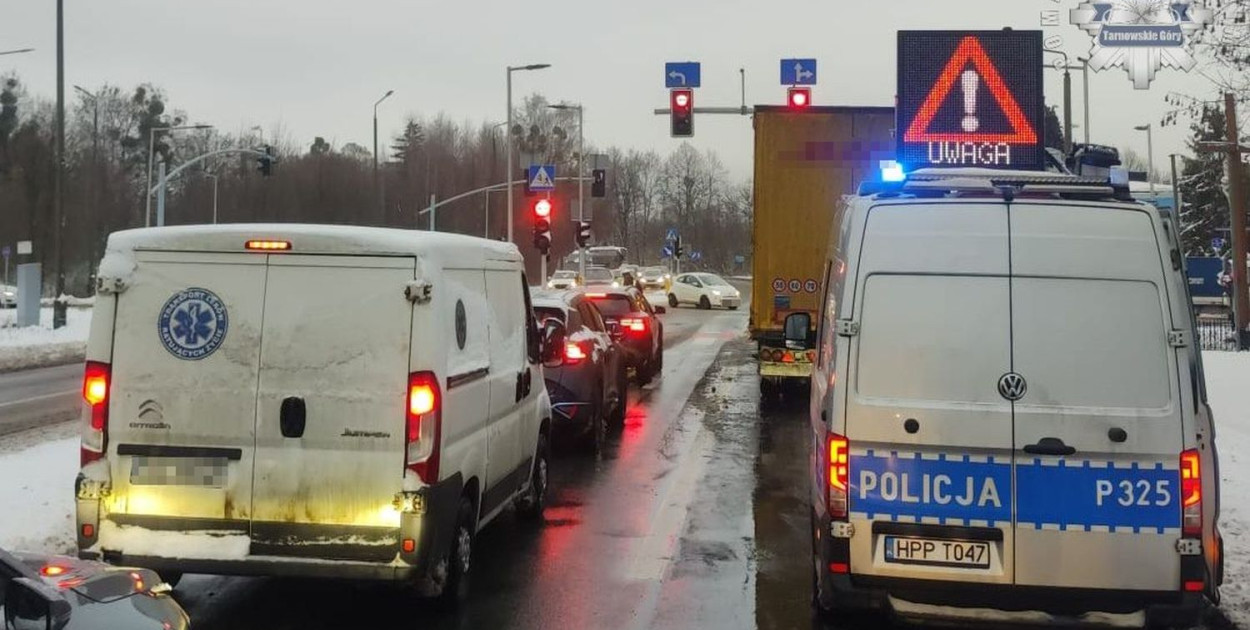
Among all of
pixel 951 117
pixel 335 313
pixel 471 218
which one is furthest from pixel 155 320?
pixel 471 218

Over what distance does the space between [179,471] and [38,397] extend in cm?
1365

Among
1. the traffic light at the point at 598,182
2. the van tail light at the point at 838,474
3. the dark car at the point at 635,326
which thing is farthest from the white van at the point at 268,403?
the traffic light at the point at 598,182

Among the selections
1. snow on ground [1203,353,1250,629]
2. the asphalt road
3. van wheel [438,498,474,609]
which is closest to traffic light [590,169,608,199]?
the asphalt road

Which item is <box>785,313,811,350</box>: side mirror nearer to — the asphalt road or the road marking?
the asphalt road

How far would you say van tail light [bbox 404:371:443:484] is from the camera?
17.2ft

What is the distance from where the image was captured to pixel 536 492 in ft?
26.7

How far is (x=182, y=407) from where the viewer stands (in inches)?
210

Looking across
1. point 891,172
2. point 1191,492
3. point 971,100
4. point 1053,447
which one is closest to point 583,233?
point 971,100

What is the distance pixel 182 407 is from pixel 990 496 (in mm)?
3847

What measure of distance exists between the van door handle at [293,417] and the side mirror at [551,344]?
3129mm

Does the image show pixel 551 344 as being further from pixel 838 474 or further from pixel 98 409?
pixel 838 474

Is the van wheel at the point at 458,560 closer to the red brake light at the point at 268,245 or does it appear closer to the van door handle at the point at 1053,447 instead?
the red brake light at the point at 268,245

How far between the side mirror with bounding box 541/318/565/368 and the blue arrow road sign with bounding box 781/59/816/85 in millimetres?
14617

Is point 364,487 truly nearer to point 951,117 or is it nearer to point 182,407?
point 182,407
